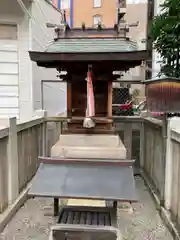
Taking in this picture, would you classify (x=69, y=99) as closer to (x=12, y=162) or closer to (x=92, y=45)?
(x=92, y=45)

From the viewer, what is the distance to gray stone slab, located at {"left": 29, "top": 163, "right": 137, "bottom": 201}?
8.65 ft

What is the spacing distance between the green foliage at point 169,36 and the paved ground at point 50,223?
85.1 inches

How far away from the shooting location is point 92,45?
11.2 ft

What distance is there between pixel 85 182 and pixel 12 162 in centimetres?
147

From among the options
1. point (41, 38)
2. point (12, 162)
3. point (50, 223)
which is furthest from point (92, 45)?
point (41, 38)

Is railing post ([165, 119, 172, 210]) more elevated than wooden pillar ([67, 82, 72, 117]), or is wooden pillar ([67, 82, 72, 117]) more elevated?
wooden pillar ([67, 82, 72, 117])

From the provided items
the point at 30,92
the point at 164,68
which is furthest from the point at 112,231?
the point at 30,92

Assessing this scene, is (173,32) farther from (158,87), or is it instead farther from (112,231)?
(112,231)

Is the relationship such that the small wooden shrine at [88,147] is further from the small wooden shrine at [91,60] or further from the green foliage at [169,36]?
the green foliage at [169,36]

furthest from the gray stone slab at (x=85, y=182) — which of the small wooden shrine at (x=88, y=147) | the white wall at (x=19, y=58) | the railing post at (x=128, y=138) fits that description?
the white wall at (x=19, y=58)

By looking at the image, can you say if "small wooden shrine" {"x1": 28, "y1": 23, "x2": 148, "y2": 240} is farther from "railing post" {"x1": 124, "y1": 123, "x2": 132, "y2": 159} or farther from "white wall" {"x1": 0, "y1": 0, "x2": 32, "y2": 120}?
"white wall" {"x1": 0, "y1": 0, "x2": 32, "y2": 120}

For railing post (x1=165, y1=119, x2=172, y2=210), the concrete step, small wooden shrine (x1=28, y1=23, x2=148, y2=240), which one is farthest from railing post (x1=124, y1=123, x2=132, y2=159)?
the concrete step

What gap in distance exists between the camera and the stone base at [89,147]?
3.49m

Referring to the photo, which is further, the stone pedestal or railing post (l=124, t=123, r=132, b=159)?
railing post (l=124, t=123, r=132, b=159)
